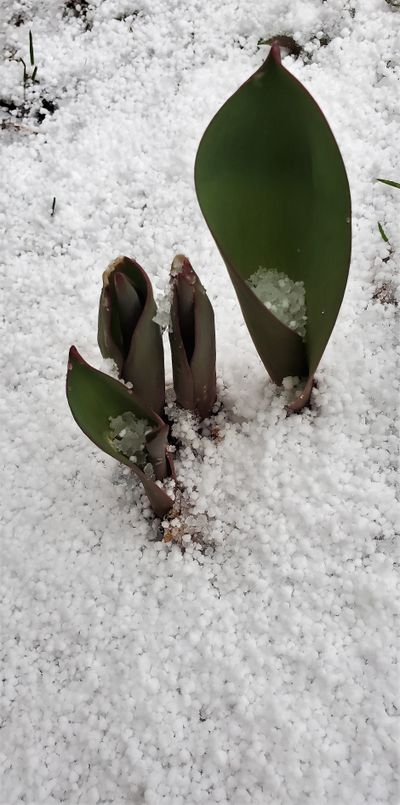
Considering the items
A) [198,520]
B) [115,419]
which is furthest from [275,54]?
[198,520]

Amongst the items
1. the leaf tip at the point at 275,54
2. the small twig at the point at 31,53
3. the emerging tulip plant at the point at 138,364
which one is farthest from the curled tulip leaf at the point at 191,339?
the small twig at the point at 31,53

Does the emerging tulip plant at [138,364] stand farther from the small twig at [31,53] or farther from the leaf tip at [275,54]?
the small twig at [31,53]

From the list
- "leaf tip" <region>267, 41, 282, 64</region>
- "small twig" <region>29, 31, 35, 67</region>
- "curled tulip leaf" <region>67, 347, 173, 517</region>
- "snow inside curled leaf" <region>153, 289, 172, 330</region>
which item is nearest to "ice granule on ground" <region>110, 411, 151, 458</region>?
"curled tulip leaf" <region>67, 347, 173, 517</region>

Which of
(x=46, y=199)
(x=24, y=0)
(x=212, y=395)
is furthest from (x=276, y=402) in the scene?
(x=24, y=0)

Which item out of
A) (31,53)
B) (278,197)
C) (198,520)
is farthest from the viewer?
(31,53)

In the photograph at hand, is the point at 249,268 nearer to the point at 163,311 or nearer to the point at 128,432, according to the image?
the point at 163,311
